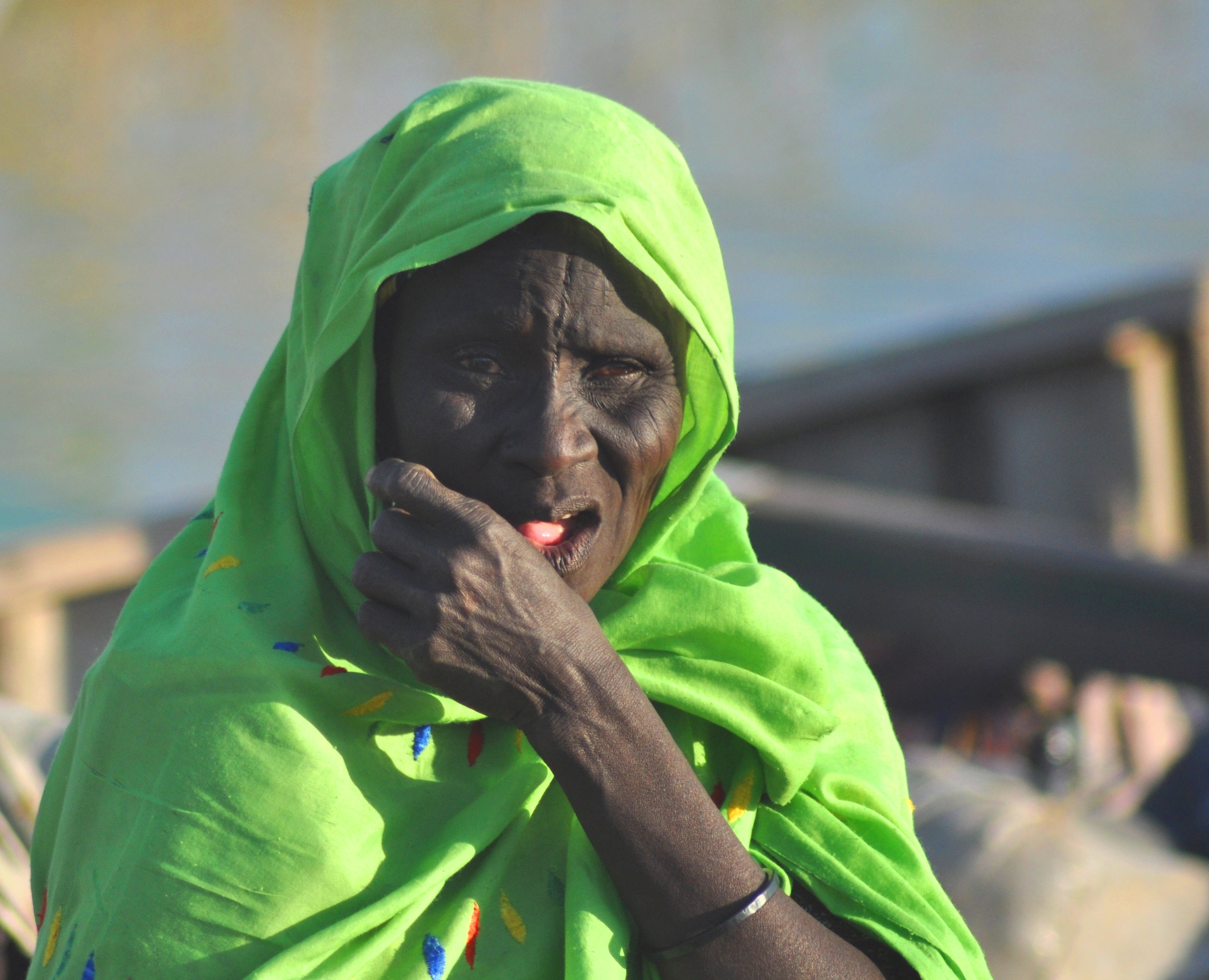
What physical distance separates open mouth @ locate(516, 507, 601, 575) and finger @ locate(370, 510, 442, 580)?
15 cm

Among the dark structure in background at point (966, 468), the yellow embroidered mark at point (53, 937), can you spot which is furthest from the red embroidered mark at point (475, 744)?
the dark structure in background at point (966, 468)

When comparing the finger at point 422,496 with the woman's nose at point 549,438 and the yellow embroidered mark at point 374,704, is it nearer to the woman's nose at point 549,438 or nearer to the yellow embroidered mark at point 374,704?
the woman's nose at point 549,438

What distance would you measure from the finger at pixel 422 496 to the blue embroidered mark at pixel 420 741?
0.30 metres

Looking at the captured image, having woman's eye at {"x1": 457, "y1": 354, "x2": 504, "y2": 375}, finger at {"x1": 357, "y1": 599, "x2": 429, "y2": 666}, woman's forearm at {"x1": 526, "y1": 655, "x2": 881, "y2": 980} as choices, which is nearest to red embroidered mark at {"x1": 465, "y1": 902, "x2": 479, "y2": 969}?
woman's forearm at {"x1": 526, "y1": 655, "x2": 881, "y2": 980}

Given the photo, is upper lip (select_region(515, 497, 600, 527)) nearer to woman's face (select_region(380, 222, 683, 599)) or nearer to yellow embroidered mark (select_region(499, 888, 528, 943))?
woman's face (select_region(380, 222, 683, 599))

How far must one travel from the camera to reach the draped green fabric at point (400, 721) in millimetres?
1544

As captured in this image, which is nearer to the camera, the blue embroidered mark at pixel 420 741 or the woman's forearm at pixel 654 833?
the woman's forearm at pixel 654 833

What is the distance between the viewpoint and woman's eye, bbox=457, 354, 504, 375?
1.61m

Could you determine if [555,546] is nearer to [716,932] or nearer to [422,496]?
[422,496]

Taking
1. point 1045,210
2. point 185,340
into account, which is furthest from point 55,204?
point 1045,210

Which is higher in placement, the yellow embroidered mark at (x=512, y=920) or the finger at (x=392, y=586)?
the finger at (x=392, y=586)

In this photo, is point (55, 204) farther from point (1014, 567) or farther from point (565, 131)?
point (565, 131)

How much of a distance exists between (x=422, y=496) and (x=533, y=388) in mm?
213

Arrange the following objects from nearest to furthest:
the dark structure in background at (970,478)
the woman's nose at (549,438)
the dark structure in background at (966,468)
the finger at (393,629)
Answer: the finger at (393,629)
the woman's nose at (549,438)
the dark structure in background at (970,478)
the dark structure in background at (966,468)
